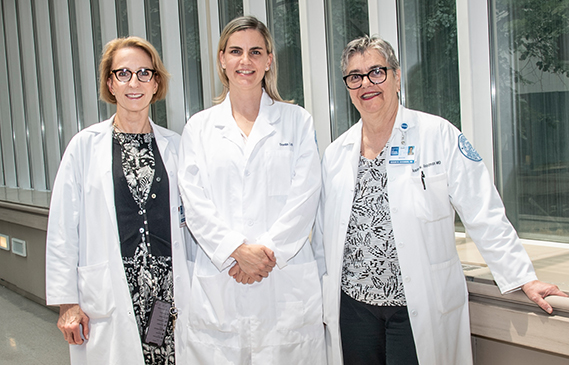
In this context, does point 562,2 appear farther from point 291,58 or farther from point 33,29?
point 33,29

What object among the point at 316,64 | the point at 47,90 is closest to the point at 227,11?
the point at 316,64

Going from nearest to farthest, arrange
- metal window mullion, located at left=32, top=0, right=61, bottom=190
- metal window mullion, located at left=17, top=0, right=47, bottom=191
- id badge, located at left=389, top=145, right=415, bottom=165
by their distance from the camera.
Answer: id badge, located at left=389, top=145, right=415, bottom=165 → metal window mullion, located at left=32, top=0, right=61, bottom=190 → metal window mullion, located at left=17, top=0, right=47, bottom=191

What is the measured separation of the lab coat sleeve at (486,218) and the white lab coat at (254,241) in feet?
1.75

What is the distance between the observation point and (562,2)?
7.35 ft

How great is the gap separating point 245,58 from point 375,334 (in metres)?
1.19

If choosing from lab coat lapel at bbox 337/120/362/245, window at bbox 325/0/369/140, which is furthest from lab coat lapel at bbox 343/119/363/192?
window at bbox 325/0/369/140

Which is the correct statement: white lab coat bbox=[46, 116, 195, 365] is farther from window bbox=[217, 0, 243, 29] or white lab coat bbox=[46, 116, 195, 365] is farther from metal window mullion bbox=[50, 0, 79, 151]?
metal window mullion bbox=[50, 0, 79, 151]

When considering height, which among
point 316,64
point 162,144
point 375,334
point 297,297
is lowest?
point 375,334

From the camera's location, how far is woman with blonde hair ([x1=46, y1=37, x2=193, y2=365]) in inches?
74.6

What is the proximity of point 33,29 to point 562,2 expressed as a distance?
7.18 meters

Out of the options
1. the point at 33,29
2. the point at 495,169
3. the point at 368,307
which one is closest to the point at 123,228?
the point at 368,307

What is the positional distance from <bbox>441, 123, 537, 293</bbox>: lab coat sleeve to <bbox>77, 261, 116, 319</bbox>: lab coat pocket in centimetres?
141

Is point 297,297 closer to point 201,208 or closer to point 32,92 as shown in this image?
point 201,208

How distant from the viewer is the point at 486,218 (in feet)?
5.21
